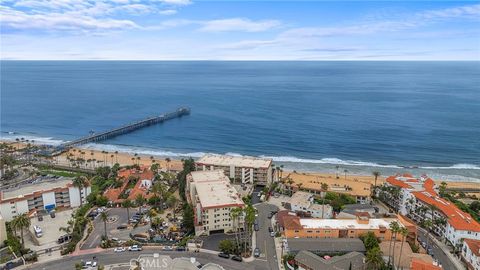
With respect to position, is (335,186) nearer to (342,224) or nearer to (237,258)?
(342,224)

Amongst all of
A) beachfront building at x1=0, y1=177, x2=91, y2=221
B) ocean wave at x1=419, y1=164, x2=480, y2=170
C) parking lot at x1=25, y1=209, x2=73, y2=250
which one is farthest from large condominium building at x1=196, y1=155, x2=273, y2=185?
ocean wave at x1=419, y1=164, x2=480, y2=170

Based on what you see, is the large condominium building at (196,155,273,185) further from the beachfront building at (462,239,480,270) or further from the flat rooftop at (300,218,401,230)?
the beachfront building at (462,239,480,270)

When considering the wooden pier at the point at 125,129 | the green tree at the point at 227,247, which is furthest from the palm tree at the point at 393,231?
the wooden pier at the point at 125,129

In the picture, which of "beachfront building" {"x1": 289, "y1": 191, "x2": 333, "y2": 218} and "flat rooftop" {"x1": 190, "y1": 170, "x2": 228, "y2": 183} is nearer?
"beachfront building" {"x1": 289, "y1": 191, "x2": 333, "y2": 218}

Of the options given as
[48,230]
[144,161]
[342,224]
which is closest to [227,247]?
[342,224]

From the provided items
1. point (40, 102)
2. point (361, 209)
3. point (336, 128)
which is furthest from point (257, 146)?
point (40, 102)

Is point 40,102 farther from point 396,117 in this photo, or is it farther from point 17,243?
point 396,117
